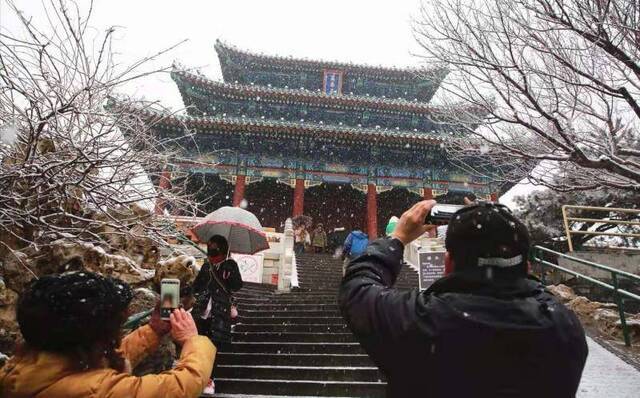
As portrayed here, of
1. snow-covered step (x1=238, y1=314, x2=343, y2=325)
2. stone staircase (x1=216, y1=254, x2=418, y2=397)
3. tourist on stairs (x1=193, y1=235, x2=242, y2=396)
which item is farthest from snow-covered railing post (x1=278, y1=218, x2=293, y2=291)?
tourist on stairs (x1=193, y1=235, x2=242, y2=396)

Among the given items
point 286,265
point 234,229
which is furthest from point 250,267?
point 234,229

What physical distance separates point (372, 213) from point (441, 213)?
14127mm

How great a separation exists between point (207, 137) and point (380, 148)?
6.86 metres

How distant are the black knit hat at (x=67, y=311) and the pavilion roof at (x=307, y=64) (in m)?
18.1

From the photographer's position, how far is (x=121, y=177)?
3439 mm

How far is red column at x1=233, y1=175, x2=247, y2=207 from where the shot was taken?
14430 mm

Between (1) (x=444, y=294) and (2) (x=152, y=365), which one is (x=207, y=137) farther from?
(1) (x=444, y=294)

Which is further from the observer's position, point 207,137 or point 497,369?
point 207,137

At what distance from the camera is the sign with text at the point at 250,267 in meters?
9.33

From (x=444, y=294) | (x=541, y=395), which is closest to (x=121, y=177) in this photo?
(x=444, y=294)

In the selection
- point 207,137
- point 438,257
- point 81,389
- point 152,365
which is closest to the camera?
point 81,389

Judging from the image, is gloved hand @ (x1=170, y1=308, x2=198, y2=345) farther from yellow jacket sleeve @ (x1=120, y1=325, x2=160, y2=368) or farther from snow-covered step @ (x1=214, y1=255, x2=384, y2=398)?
snow-covered step @ (x1=214, y1=255, x2=384, y2=398)

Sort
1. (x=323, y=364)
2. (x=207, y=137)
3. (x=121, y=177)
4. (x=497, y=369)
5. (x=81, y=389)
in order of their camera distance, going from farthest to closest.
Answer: (x=207, y=137), (x=323, y=364), (x=121, y=177), (x=81, y=389), (x=497, y=369)

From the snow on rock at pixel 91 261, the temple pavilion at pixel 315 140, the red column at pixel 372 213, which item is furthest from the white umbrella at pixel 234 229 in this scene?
the red column at pixel 372 213
